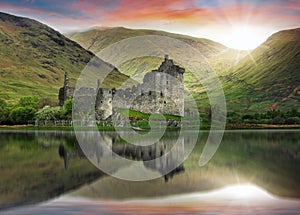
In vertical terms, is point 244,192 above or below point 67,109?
below

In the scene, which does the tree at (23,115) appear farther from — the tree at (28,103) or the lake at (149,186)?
the lake at (149,186)

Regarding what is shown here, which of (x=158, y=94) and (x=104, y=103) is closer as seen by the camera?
(x=104, y=103)

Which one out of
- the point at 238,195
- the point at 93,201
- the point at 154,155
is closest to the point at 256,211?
the point at 238,195

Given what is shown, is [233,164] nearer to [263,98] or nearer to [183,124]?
[183,124]

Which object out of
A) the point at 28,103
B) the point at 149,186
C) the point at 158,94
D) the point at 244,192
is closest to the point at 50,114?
the point at 28,103

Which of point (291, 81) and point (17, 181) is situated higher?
point (291, 81)

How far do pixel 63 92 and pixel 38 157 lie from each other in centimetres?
5053

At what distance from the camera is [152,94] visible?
66688mm

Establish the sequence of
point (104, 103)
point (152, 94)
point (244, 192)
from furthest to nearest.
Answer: point (152, 94) → point (104, 103) → point (244, 192)

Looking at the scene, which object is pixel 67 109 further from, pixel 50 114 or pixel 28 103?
pixel 28 103

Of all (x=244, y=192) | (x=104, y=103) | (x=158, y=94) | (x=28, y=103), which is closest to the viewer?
(x=244, y=192)

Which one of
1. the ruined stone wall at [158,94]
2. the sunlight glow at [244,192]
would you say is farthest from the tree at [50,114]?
the sunlight glow at [244,192]

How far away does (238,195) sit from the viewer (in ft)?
40.9

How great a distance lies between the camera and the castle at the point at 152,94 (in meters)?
65.3
